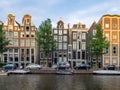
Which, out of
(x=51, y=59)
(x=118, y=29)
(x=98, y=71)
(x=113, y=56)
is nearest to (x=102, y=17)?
(x=118, y=29)

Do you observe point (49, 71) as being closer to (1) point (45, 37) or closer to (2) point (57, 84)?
(1) point (45, 37)

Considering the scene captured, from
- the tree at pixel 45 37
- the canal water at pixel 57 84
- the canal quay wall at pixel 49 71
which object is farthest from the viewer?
the tree at pixel 45 37

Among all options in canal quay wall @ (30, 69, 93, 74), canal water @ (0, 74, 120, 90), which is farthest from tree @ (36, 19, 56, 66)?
canal water @ (0, 74, 120, 90)

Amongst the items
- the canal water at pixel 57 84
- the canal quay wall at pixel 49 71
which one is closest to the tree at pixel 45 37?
the canal quay wall at pixel 49 71

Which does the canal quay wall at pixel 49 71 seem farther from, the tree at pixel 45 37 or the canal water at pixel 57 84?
the canal water at pixel 57 84

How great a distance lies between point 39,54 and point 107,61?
23.5m

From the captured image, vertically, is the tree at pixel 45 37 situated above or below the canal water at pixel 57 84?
above

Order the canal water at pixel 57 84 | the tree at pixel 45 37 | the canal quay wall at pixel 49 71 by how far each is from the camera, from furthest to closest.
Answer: the tree at pixel 45 37 < the canal quay wall at pixel 49 71 < the canal water at pixel 57 84

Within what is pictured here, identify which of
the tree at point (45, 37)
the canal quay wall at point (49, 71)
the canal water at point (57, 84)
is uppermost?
the tree at point (45, 37)

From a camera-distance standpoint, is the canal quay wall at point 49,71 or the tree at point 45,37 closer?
the canal quay wall at point 49,71

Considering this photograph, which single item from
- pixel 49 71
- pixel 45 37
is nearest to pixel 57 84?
pixel 49 71

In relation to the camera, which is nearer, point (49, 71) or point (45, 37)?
point (49, 71)

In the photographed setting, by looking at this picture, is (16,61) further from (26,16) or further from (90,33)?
(90,33)

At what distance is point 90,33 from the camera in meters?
99.1
